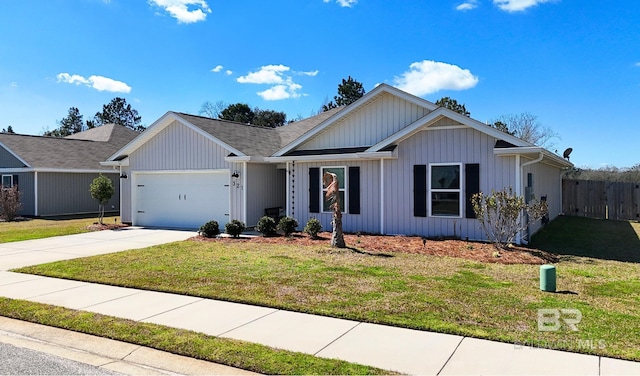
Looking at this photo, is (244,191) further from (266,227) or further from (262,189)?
(266,227)

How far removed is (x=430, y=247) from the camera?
36.3 ft

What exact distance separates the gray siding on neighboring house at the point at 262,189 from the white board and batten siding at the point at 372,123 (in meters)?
2.40

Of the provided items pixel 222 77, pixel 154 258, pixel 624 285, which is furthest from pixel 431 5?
pixel 222 77

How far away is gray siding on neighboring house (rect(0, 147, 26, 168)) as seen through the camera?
23.3 m

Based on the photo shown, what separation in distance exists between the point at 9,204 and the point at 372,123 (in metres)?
18.3

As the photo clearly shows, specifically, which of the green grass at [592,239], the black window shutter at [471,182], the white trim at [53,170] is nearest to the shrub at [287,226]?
the black window shutter at [471,182]

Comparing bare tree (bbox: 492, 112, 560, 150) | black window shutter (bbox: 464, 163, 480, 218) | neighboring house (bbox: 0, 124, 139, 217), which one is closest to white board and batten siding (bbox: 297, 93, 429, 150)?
black window shutter (bbox: 464, 163, 480, 218)

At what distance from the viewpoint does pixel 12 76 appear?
24266mm

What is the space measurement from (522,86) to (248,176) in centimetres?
1721

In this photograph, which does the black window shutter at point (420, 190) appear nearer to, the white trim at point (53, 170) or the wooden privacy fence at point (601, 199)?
the wooden privacy fence at point (601, 199)

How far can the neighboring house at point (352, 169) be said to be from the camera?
476 inches

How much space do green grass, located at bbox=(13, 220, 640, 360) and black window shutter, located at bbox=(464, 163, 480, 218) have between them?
282 centimetres

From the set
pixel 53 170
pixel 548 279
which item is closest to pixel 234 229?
pixel 548 279

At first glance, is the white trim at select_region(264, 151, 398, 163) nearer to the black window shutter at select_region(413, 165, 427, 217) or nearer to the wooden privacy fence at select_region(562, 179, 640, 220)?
the black window shutter at select_region(413, 165, 427, 217)
